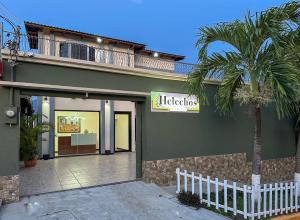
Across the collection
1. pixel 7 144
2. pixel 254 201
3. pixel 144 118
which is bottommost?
pixel 254 201

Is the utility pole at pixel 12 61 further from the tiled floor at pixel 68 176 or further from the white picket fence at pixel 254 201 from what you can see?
the white picket fence at pixel 254 201

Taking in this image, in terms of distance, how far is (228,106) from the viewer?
650 cm

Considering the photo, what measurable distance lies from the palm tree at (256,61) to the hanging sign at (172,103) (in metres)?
1.37

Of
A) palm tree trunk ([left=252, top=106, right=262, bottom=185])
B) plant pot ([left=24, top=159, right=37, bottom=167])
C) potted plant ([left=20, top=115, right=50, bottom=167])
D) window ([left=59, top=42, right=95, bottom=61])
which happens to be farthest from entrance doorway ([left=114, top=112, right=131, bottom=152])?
palm tree trunk ([left=252, top=106, right=262, bottom=185])

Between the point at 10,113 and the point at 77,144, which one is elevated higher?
the point at 10,113

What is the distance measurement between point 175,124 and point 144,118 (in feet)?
3.61

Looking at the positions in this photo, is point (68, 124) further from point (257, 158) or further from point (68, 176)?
point (257, 158)

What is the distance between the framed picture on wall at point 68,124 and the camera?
13109mm

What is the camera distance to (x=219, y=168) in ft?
29.1

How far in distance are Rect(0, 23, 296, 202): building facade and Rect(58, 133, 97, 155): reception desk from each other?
0.17 feet

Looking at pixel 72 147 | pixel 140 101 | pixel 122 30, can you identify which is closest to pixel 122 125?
pixel 72 147

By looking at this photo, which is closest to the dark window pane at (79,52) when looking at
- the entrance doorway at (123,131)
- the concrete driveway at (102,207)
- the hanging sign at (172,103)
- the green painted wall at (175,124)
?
the entrance doorway at (123,131)

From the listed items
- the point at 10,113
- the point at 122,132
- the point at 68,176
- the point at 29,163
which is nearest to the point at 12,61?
the point at 10,113

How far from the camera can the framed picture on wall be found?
13.1 meters
